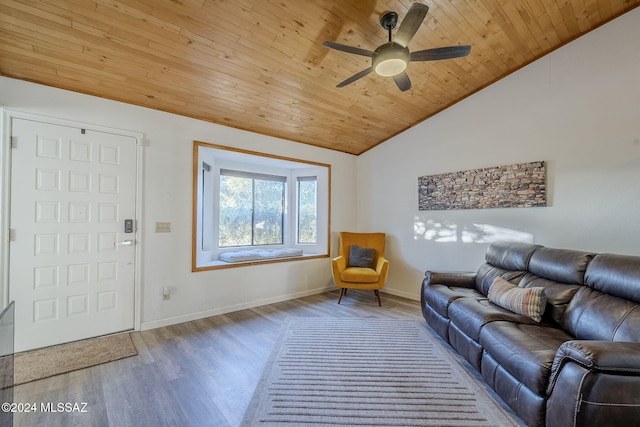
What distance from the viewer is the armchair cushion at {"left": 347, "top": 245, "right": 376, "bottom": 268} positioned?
4230 mm

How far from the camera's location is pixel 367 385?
1.99m

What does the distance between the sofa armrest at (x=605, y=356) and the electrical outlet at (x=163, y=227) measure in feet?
11.7

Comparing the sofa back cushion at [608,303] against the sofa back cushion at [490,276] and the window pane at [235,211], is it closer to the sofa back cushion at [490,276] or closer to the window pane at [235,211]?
the sofa back cushion at [490,276]

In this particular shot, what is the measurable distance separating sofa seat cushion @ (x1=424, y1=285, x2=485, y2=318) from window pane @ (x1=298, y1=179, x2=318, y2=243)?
2482 millimetres

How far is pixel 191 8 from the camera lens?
2.01 m

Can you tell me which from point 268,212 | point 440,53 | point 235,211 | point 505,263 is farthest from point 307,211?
point 440,53

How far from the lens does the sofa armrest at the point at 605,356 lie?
1227mm

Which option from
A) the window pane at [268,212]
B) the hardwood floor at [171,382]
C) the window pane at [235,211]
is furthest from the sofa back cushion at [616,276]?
the window pane at [235,211]

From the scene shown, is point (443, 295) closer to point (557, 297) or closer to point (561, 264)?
point (557, 297)

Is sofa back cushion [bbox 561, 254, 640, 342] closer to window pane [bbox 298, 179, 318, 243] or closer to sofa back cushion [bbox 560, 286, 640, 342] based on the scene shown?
sofa back cushion [bbox 560, 286, 640, 342]

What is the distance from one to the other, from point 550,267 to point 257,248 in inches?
156

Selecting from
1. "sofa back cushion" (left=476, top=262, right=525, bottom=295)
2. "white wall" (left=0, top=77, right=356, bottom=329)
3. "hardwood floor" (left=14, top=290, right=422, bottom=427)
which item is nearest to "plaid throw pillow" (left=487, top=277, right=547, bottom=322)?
"sofa back cushion" (left=476, top=262, right=525, bottom=295)

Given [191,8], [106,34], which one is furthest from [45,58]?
[191,8]

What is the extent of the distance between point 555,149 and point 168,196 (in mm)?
4427
